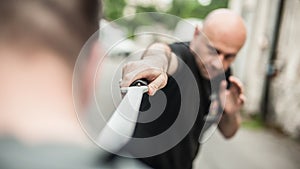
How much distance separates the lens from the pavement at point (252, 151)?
1600 mm

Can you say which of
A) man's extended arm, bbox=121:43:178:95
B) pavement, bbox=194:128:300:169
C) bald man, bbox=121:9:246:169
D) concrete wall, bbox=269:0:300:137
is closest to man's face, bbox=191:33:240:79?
bald man, bbox=121:9:246:169

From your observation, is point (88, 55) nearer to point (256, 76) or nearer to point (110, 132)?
Result: point (110, 132)

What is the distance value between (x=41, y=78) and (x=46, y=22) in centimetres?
4

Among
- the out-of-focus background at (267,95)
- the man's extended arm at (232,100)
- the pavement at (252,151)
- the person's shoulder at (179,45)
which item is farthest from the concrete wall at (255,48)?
the person's shoulder at (179,45)

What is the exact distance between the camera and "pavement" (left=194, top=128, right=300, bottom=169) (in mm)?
1600

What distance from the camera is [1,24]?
0.88 ft

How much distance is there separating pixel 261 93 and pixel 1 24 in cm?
167

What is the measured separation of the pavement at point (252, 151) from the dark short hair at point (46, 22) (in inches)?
50.1

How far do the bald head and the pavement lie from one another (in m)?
0.81

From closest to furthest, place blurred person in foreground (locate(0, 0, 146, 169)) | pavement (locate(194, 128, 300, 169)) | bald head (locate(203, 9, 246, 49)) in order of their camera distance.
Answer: blurred person in foreground (locate(0, 0, 146, 169)) < bald head (locate(203, 9, 246, 49)) < pavement (locate(194, 128, 300, 169))

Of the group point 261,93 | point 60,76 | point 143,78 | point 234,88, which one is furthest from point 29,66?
point 261,93

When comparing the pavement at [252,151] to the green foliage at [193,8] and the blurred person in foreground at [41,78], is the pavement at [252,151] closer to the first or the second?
the green foliage at [193,8]

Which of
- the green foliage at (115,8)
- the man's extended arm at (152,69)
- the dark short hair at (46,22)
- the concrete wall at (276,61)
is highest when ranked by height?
the dark short hair at (46,22)

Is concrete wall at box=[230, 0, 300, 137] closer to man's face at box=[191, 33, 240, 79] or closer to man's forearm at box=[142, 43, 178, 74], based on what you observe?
man's face at box=[191, 33, 240, 79]
